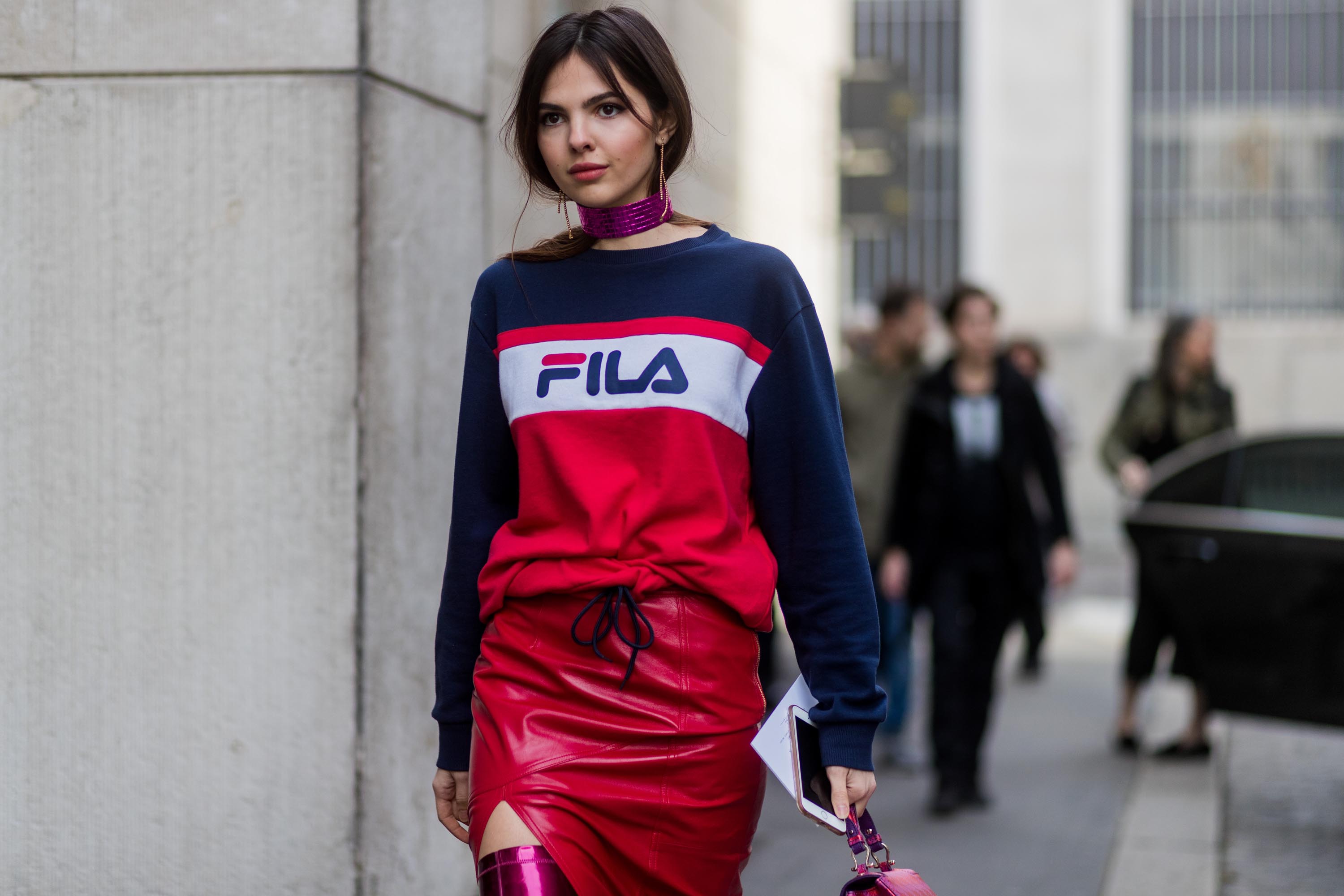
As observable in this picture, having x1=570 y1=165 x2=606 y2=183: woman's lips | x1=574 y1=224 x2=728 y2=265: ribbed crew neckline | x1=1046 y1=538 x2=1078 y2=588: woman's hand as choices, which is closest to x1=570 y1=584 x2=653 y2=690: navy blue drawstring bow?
x1=574 y1=224 x2=728 y2=265: ribbed crew neckline

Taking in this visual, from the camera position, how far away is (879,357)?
771 centimetres

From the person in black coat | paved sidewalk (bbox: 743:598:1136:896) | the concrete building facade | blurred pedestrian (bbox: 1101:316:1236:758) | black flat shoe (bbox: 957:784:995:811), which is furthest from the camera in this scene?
the concrete building facade

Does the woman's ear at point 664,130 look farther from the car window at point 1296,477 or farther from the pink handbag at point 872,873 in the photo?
the car window at point 1296,477

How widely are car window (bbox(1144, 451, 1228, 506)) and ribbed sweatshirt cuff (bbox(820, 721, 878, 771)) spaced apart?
4.48 m

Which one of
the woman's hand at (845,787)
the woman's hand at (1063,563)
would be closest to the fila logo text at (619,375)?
the woman's hand at (845,787)

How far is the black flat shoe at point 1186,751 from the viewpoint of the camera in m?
7.23

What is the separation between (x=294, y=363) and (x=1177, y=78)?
17.2m

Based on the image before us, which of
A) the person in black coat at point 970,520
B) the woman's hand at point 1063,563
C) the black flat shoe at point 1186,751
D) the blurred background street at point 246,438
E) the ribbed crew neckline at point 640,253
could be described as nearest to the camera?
the ribbed crew neckline at point 640,253

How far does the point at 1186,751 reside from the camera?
23.7 feet

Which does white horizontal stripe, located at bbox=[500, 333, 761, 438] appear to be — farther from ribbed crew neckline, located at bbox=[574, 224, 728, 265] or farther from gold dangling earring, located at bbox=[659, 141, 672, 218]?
gold dangling earring, located at bbox=[659, 141, 672, 218]

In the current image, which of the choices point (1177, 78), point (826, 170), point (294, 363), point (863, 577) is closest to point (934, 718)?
point (294, 363)

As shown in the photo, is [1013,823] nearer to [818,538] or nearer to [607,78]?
[818,538]

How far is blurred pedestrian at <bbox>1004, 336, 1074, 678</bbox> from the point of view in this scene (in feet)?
21.6

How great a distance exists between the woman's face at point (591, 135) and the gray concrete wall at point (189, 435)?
3.98ft
